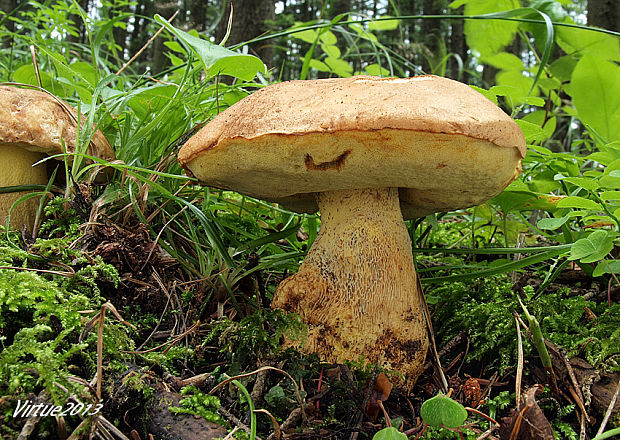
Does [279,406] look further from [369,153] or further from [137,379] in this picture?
[369,153]

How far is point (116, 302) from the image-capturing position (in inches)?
51.0

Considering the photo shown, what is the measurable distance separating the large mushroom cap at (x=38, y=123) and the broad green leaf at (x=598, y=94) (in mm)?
1805

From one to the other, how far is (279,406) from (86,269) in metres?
0.64

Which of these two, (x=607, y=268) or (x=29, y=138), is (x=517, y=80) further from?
(x=29, y=138)

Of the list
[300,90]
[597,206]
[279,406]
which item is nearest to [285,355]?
[279,406]

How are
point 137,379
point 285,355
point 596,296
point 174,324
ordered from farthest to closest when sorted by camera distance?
1. point 596,296
2. point 174,324
3. point 285,355
4. point 137,379

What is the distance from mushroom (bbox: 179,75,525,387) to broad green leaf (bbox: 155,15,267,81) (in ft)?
0.87

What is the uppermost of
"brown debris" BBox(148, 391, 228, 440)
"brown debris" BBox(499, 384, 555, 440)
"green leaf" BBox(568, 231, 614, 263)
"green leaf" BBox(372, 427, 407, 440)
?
"green leaf" BBox(568, 231, 614, 263)

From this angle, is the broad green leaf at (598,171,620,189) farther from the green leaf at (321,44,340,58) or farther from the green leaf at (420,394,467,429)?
the green leaf at (321,44,340,58)

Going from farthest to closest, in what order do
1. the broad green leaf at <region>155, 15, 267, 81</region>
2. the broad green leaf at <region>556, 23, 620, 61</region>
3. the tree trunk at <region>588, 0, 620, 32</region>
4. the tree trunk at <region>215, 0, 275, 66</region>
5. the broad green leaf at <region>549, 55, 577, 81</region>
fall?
the tree trunk at <region>215, 0, 275, 66</region>, the tree trunk at <region>588, 0, 620, 32</region>, the broad green leaf at <region>549, 55, 577, 81</region>, the broad green leaf at <region>556, 23, 620, 61</region>, the broad green leaf at <region>155, 15, 267, 81</region>

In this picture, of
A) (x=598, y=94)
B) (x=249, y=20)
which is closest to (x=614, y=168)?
(x=598, y=94)

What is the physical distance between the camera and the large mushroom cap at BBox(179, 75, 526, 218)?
96 cm

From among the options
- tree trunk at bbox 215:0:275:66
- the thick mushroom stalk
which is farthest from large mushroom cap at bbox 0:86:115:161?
tree trunk at bbox 215:0:275:66

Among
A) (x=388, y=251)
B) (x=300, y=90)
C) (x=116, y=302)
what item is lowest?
(x=116, y=302)
